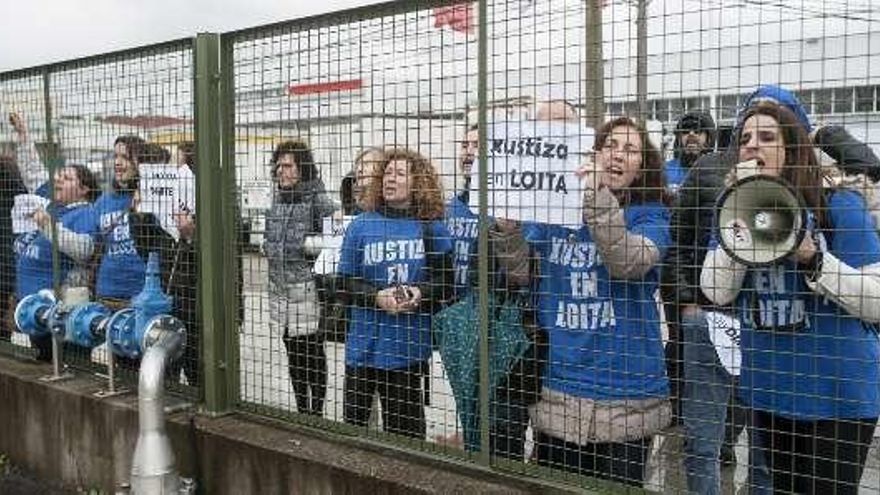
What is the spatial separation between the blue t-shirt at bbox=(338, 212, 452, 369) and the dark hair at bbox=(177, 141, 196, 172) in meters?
0.98

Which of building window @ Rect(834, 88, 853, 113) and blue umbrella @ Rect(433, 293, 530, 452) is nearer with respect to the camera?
building window @ Rect(834, 88, 853, 113)

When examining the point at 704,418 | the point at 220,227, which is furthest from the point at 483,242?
the point at 220,227

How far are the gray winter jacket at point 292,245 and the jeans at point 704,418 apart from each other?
5.29 ft

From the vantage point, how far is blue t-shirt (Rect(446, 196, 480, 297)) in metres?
3.61

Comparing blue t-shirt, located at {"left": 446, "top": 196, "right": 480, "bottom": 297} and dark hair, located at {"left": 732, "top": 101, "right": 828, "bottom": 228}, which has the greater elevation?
dark hair, located at {"left": 732, "top": 101, "right": 828, "bottom": 228}

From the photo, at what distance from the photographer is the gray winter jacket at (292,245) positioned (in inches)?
163

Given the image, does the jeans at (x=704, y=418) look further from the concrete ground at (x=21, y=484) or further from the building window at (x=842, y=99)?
the concrete ground at (x=21, y=484)

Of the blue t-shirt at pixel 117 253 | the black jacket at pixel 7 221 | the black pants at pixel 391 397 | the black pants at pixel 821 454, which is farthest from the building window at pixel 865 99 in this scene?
the black jacket at pixel 7 221

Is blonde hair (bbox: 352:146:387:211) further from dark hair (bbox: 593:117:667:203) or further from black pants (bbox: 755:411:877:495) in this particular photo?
black pants (bbox: 755:411:877:495)

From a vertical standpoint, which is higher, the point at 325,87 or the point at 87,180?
the point at 325,87

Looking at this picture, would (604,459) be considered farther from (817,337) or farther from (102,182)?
(102,182)

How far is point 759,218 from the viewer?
283cm

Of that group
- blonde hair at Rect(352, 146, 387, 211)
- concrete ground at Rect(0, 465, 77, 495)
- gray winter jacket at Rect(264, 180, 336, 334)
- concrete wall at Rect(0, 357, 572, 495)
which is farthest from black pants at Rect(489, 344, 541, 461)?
concrete ground at Rect(0, 465, 77, 495)

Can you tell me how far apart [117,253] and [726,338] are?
11.0 ft
